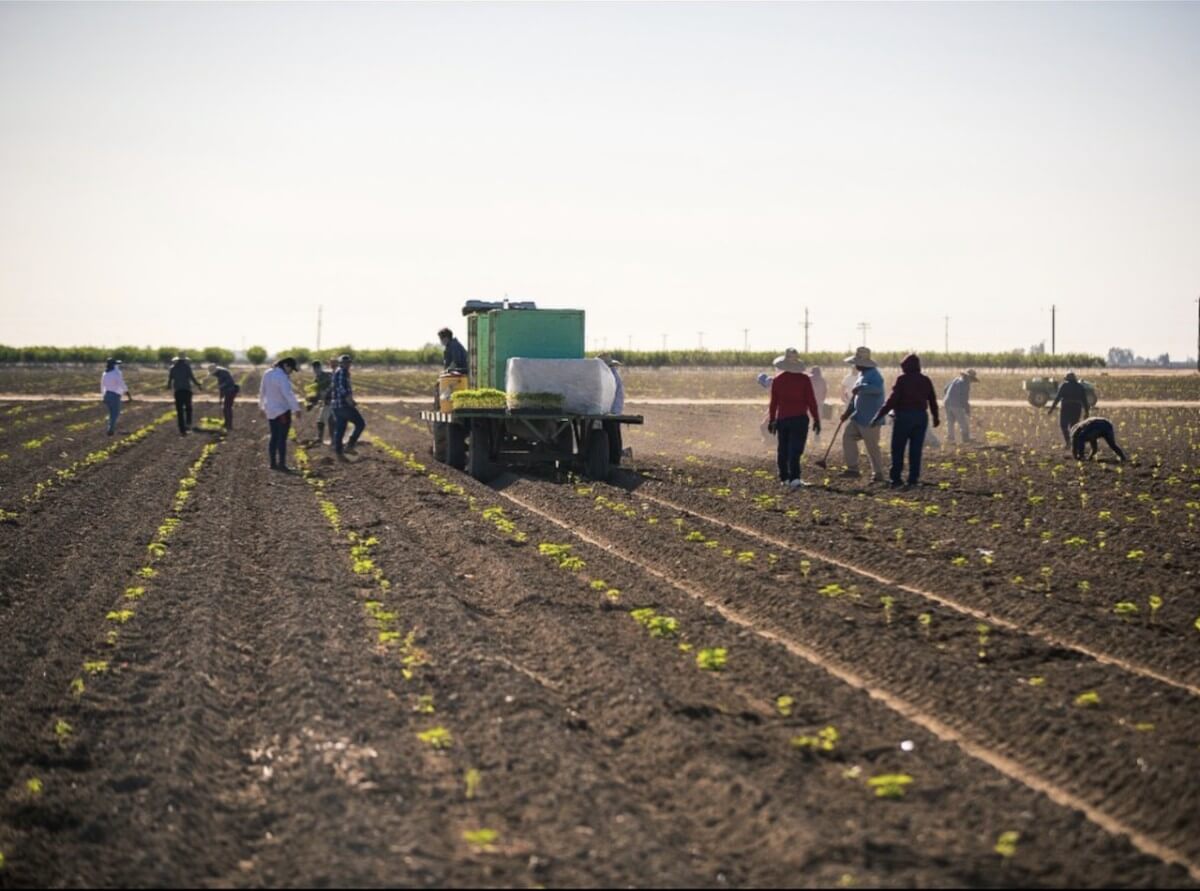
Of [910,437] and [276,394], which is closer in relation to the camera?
[910,437]

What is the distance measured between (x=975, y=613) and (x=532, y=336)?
11494mm

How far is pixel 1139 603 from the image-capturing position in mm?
9844

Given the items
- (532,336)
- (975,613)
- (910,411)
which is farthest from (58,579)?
(910,411)

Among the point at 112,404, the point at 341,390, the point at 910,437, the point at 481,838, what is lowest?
the point at 481,838

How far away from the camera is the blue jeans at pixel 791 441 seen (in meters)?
17.3

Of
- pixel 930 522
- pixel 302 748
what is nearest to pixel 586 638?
pixel 302 748

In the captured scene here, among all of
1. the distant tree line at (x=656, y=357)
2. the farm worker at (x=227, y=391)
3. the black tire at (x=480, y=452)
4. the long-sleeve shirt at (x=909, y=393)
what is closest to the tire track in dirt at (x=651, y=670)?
the long-sleeve shirt at (x=909, y=393)

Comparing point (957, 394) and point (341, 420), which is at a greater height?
point (957, 394)

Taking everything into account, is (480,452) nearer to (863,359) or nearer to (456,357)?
(456,357)

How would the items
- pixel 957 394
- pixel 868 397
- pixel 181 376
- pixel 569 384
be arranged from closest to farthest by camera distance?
pixel 868 397 < pixel 569 384 < pixel 957 394 < pixel 181 376

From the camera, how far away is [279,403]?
1988cm

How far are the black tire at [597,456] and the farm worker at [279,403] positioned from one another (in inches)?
163

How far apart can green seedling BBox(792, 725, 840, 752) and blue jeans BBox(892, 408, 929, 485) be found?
11.0 m

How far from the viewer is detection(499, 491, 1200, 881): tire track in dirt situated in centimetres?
553
